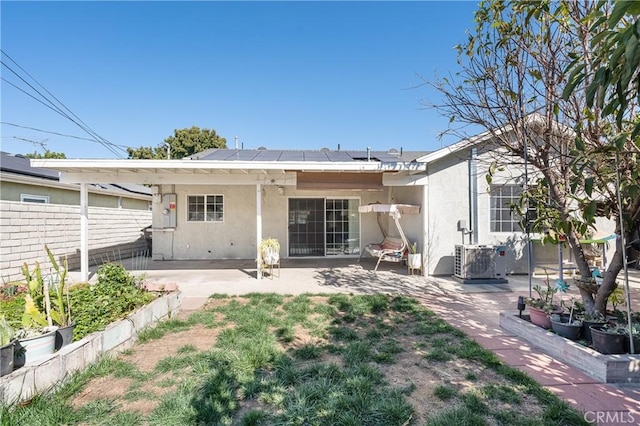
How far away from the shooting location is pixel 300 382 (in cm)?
309

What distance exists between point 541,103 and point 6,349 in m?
6.84

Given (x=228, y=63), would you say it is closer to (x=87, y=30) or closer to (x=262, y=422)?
(x=87, y=30)

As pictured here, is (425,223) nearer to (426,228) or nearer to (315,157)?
(426,228)

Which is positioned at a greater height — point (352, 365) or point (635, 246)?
point (635, 246)

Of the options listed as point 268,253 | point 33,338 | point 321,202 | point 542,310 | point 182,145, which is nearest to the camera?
point 33,338

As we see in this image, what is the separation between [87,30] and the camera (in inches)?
438

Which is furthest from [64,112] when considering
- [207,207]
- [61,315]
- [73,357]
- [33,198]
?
[73,357]

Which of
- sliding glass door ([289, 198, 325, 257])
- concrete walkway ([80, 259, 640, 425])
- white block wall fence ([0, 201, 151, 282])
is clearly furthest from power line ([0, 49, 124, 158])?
sliding glass door ([289, 198, 325, 257])

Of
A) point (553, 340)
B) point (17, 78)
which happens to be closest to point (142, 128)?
point (17, 78)

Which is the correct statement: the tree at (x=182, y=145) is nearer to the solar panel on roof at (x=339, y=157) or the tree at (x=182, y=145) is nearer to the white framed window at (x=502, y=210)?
the solar panel on roof at (x=339, y=157)

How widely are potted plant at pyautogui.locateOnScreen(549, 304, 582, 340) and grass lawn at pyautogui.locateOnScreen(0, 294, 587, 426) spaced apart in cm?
100

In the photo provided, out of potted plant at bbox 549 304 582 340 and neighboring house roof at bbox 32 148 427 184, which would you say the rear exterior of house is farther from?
potted plant at bbox 549 304 582 340

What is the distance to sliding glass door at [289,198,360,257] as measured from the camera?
1152cm

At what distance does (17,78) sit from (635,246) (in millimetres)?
17998
